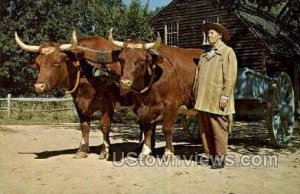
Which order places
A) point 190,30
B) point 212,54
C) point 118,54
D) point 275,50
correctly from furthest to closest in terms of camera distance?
point 190,30 < point 275,50 < point 118,54 < point 212,54

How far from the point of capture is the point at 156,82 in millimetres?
7840

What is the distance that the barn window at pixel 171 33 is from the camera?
27.7 metres

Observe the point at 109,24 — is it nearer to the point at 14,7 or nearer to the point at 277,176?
the point at 14,7

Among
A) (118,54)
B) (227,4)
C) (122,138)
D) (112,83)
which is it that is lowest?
(122,138)

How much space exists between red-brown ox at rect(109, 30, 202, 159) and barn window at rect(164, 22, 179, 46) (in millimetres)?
19417

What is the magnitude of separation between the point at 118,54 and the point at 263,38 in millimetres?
16797

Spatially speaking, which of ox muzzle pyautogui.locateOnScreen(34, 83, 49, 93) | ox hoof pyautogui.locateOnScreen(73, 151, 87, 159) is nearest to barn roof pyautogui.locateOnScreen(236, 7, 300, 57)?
ox hoof pyautogui.locateOnScreen(73, 151, 87, 159)

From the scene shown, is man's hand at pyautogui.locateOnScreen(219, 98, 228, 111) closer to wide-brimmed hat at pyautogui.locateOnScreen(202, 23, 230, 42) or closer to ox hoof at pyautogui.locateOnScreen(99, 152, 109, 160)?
wide-brimmed hat at pyautogui.locateOnScreen(202, 23, 230, 42)

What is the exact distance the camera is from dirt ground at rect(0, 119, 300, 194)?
6.02 metres

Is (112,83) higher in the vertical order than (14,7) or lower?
lower

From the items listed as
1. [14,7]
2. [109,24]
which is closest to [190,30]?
[109,24]

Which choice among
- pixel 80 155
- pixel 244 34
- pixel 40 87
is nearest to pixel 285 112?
pixel 80 155

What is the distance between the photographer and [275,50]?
75.5ft

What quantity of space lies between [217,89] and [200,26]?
20.0 metres
